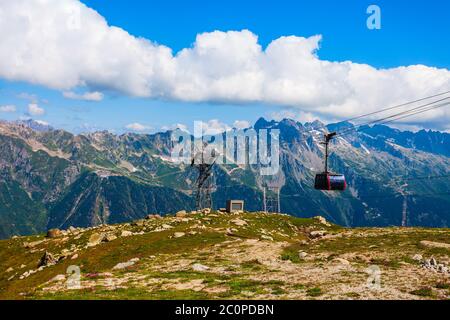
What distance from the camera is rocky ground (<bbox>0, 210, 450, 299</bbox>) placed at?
99.8ft

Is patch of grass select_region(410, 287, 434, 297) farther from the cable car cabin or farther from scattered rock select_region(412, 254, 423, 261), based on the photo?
the cable car cabin

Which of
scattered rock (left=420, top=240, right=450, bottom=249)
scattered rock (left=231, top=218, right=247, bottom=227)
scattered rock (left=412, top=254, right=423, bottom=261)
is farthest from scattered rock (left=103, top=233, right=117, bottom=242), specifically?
scattered rock (left=420, top=240, right=450, bottom=249)

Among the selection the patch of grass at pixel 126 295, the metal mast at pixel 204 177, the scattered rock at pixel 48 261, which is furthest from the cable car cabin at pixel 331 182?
the metal mast at pixel 204 177

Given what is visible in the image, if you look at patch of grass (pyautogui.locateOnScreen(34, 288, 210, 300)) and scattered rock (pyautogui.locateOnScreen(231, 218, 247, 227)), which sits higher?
patch of grass (pyautogui.locateOnScreen(34, 288, 210, 300))

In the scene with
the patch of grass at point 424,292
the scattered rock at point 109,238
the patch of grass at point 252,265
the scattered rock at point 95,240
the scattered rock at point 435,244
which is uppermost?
the patch of grass at point 424,292

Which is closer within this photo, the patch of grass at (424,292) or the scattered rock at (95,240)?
the patch of grass at (424,292)

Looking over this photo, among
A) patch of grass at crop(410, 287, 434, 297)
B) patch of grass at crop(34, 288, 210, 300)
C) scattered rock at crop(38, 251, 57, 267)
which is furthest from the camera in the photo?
scattered rock at crop(38, 251, 57, 267)

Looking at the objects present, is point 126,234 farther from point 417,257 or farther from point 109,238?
point 417,257

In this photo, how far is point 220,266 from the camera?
1757 inches

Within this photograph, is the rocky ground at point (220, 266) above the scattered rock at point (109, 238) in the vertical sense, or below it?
above

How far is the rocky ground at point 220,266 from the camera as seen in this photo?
30406 mm

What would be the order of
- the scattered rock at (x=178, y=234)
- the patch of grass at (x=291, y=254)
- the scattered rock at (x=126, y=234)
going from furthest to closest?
the scattered rock at (x=126, y=234)
the scattered rock at (x=178, y=234)
the patch of grass at (x=291, y=254)

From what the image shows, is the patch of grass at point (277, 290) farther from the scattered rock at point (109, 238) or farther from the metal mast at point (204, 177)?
the metal mast at point (204, 177)
